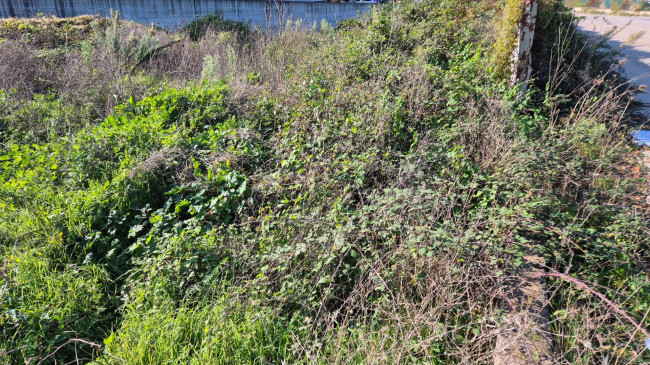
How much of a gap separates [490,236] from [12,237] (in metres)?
4.21

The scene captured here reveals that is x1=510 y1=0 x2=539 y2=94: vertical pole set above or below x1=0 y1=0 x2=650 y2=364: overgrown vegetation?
above

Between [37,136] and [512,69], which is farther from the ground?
[512,69]

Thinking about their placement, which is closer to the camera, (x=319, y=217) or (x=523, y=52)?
(x=319, y=217)

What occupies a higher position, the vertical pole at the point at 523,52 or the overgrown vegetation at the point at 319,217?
the vertical pole at the point at 523,52

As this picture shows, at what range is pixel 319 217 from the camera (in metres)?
3.24

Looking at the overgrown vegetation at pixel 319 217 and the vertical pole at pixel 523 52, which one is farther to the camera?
the vertical pole at pixel 523 52

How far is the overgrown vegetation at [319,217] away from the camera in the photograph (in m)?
2.52

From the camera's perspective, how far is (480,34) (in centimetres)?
668

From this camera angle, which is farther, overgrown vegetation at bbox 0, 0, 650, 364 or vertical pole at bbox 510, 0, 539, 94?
vertical pole at bbox 510, 0, 539, 94

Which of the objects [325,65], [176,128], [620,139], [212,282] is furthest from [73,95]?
[620,139]

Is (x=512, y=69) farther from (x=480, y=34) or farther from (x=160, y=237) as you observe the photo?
(x=160, y=237)

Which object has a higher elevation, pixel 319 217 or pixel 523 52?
pixel 523 52

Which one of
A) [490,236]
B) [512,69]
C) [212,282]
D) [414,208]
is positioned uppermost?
[512,69]

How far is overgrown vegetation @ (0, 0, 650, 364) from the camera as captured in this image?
2518mm
